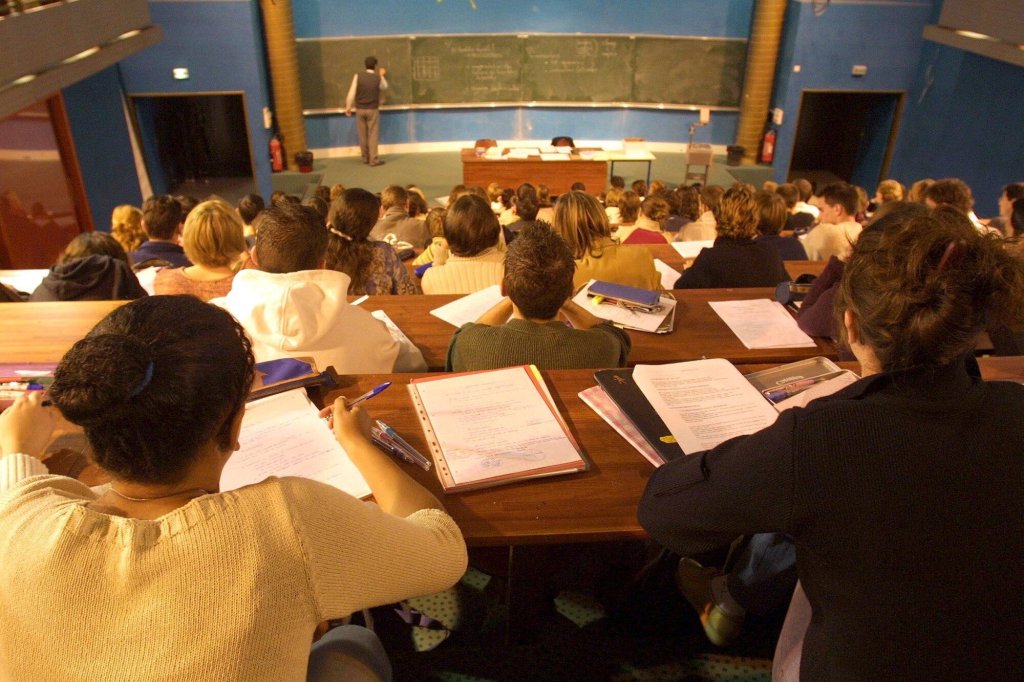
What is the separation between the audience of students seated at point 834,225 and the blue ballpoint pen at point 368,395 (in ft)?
12.1

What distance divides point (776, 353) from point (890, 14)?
9.00 meters

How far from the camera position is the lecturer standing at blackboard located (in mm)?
9492

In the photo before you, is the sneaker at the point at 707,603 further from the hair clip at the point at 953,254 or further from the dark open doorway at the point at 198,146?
the dark open doorway at the point at 198,146

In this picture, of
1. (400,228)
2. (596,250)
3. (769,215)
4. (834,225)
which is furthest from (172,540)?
(834,225)

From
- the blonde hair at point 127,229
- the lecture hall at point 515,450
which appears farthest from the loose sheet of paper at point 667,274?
the blonde hair at point 127,229

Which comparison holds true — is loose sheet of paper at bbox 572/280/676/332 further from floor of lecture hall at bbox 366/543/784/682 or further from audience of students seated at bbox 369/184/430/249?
audience of students seated at bbox 369/184/430/249

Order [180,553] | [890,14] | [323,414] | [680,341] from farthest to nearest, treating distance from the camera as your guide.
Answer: [890,14]
[680,341]
[323,414]
[180,553]

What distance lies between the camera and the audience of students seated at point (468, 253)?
318 cm

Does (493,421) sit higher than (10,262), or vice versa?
(493,421)

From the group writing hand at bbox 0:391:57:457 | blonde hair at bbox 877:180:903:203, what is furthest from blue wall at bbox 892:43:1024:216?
writing hand at bbox 0:391:57:457

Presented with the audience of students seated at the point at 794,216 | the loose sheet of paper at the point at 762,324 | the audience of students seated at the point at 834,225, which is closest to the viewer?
the loose sheet of paper at the point at 762,324

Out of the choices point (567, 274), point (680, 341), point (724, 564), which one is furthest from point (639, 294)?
point (724, 564)

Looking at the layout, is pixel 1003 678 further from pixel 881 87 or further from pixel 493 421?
pixel 881 87

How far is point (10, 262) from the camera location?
606 cm
